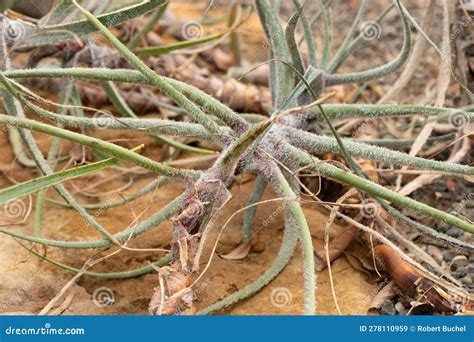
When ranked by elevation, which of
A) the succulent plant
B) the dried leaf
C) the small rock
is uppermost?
the succulent plant

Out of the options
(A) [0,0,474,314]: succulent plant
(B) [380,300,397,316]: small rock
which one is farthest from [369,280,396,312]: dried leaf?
(A) [0,0,474,314]: succulent plant

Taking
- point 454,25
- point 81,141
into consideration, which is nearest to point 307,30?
point 454,25

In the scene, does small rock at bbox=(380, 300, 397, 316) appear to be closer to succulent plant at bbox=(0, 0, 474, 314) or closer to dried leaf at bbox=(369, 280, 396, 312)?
dried leaf at bbox=(369, 280, 396, 312)

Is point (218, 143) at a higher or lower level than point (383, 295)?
higher

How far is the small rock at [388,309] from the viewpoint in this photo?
0.89m

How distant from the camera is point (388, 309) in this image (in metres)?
0.90

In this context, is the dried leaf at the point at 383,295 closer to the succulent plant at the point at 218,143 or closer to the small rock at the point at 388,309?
the small rock at the point at 388,309

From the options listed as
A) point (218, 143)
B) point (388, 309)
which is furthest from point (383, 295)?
point (218, 143)

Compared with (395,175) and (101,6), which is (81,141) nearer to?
(101,6)

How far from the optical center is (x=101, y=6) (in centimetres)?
115

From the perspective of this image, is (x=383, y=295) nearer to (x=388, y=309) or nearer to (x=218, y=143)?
(x=388, y=309)

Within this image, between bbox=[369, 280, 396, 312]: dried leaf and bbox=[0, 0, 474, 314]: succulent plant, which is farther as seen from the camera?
bbox=[369, 280, 396, 312]: dried leaf

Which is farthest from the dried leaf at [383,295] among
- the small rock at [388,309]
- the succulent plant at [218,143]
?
the succulent plant at [218,143]

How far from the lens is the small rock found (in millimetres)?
895
